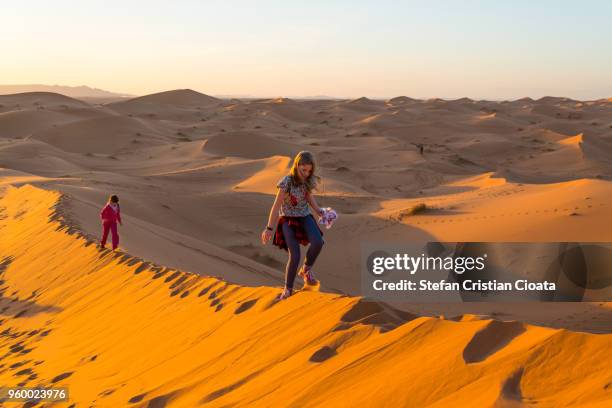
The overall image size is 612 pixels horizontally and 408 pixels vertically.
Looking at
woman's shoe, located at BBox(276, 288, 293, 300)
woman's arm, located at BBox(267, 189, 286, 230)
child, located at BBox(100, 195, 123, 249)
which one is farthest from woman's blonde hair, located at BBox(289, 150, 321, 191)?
child, located at BBox(100, 195, 123, 249)

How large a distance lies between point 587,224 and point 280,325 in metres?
7.93

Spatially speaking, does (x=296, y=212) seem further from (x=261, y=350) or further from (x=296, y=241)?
(x=261, y=350)

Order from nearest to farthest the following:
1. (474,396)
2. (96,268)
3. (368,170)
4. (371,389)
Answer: (474,396)
(371,389)
(96,268)
(368,170)

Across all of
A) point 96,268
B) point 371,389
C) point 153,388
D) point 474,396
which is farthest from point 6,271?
point 474,396

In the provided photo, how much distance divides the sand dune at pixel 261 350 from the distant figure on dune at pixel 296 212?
0.36m

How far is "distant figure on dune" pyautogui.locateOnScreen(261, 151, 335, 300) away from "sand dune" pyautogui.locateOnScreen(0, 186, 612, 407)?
357mm

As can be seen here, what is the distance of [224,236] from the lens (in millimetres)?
13898

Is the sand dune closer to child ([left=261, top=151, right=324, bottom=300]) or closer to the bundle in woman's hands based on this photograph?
child ([left=261, top=151, right=324, bottom=300])

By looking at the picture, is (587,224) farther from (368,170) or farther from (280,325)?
(368,170)

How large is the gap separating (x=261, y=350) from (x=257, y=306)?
731mm

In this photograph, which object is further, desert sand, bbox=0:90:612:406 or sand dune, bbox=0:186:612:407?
desert sand, bbox=0:90:612:406

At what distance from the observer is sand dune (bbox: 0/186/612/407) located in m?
3.04

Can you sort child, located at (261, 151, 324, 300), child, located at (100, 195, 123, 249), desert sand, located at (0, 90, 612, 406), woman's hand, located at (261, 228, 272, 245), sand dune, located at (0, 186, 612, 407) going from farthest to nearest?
child, located at (100, 195, 123, 249) → child, located at (261, 151, 324, 300) → woman's hand, located at (261, 228, 272, 245) → desert sand, located at (0, 90, 612, 406) → sand dune, located at (0, 186, 612, 407)

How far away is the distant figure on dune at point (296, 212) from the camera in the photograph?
4.91 m
